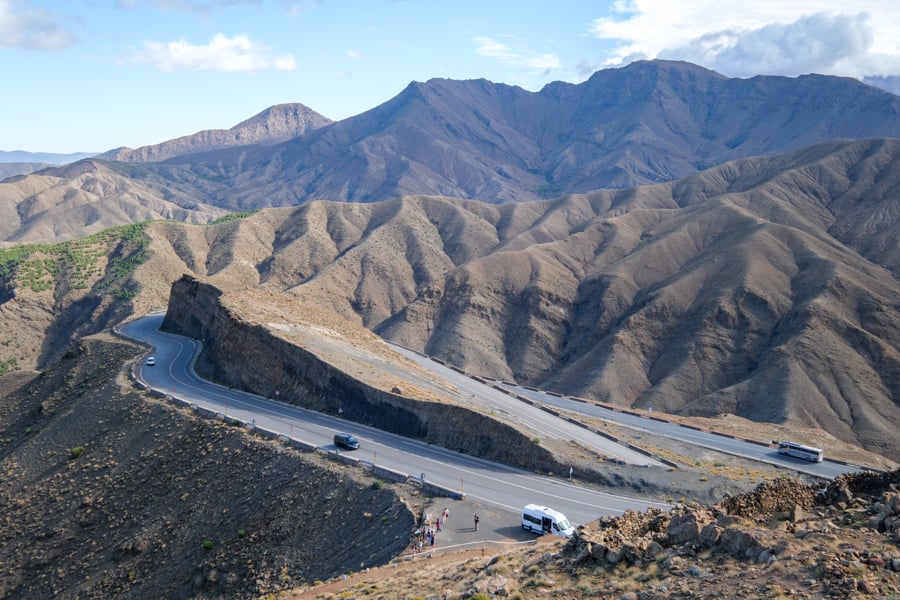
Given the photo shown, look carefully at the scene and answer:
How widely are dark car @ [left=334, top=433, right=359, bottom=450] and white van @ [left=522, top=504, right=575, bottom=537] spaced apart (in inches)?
417

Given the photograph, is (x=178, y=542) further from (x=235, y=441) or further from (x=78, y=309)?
(x=78, y=309)

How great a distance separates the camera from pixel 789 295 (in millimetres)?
95750

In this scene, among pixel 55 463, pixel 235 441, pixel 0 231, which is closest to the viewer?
pixel 235 441

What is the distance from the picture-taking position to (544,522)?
992 inches

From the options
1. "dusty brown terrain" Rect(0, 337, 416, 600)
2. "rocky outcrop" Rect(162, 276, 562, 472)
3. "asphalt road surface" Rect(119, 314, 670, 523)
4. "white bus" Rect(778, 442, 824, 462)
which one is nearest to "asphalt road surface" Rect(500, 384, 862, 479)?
"white bus" Rect(778, 442, 824, 462)

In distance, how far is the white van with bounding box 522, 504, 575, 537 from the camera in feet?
81.7

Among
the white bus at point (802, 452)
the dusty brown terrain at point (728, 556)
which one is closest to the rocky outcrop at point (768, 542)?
the dusty brown terrain at point (728, 556)

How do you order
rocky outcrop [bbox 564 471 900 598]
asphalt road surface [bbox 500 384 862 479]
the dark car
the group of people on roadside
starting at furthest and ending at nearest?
1. asphalt road surface [bbox 500 384 862 479]
2. the dark car
3. the group of people on roadside
4. rocky outcrop [bbox 564 471 900 598]

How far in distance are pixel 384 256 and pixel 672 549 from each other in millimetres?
115932

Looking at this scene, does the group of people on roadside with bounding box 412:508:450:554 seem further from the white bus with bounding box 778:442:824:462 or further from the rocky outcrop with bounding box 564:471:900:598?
the white bus with bounding box 778:442:824:462

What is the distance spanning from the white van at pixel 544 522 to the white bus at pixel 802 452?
25.2m

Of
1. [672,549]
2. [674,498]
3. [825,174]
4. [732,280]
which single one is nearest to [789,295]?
[732,280]

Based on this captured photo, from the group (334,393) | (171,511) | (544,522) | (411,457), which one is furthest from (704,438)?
(171,511)

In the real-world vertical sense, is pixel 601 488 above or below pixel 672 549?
below
